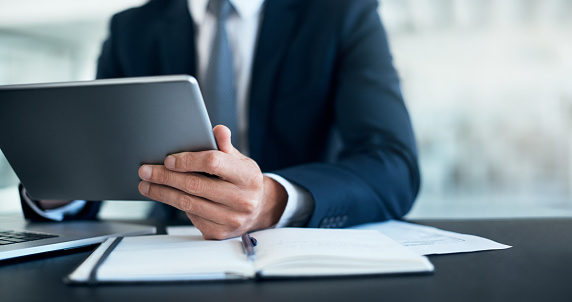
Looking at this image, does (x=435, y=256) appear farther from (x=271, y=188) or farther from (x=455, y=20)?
(x=455, y=20)

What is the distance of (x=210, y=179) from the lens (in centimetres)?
66

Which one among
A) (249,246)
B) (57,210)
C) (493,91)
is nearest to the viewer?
(249,246)

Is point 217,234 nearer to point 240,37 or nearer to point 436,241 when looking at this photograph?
point 436,241

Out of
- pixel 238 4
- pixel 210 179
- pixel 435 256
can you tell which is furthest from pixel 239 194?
pixel 238 4

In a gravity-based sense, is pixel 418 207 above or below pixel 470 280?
below

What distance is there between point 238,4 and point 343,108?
0.44 metres

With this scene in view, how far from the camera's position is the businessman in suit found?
3.20 feet

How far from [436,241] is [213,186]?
0.34 meters

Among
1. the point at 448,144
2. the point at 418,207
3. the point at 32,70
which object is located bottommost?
the point at 418,207

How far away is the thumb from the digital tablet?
0.02 meters

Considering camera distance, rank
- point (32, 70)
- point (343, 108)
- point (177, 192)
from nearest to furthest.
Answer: point (177, 192), point (343, 108), point (32, 70)

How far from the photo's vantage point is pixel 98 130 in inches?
25.7

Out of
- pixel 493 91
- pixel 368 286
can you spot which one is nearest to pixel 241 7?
pixel 368 286

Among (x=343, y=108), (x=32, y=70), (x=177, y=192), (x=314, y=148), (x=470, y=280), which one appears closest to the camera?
(x=470, y=280)
